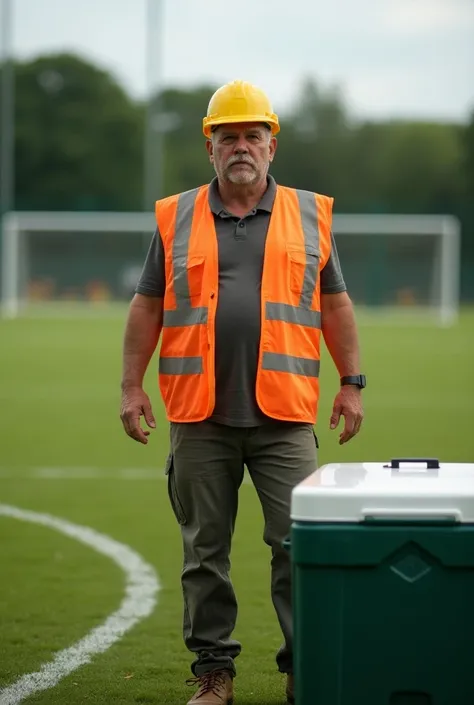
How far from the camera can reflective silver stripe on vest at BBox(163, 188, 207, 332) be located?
5156mm

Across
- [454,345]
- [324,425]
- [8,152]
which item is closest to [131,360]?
[324,425]

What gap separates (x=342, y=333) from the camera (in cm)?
533

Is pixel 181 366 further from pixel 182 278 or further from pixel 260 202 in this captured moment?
pixel 260 202

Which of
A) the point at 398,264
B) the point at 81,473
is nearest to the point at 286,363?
the point at 81,473

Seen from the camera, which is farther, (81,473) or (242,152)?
(81,473)

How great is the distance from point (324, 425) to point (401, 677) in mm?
10419

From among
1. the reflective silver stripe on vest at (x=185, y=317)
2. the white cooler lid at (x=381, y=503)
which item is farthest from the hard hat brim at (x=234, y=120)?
the white cooler lid at (x=381, y=503)

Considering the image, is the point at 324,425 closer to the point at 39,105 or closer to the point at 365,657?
the point at 365,657

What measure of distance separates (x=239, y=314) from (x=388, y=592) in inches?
53.6

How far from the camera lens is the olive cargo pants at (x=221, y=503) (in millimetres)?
5129

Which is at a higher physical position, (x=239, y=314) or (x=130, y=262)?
(x=239, y=314)

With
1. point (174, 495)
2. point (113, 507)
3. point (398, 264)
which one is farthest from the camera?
point (398, 264)

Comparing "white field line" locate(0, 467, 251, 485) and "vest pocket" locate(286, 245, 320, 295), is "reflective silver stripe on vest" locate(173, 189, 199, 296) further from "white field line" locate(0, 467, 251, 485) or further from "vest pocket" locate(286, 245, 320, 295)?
"white field line" locate(0, 467, 251, 485)

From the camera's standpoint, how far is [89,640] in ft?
20.2
